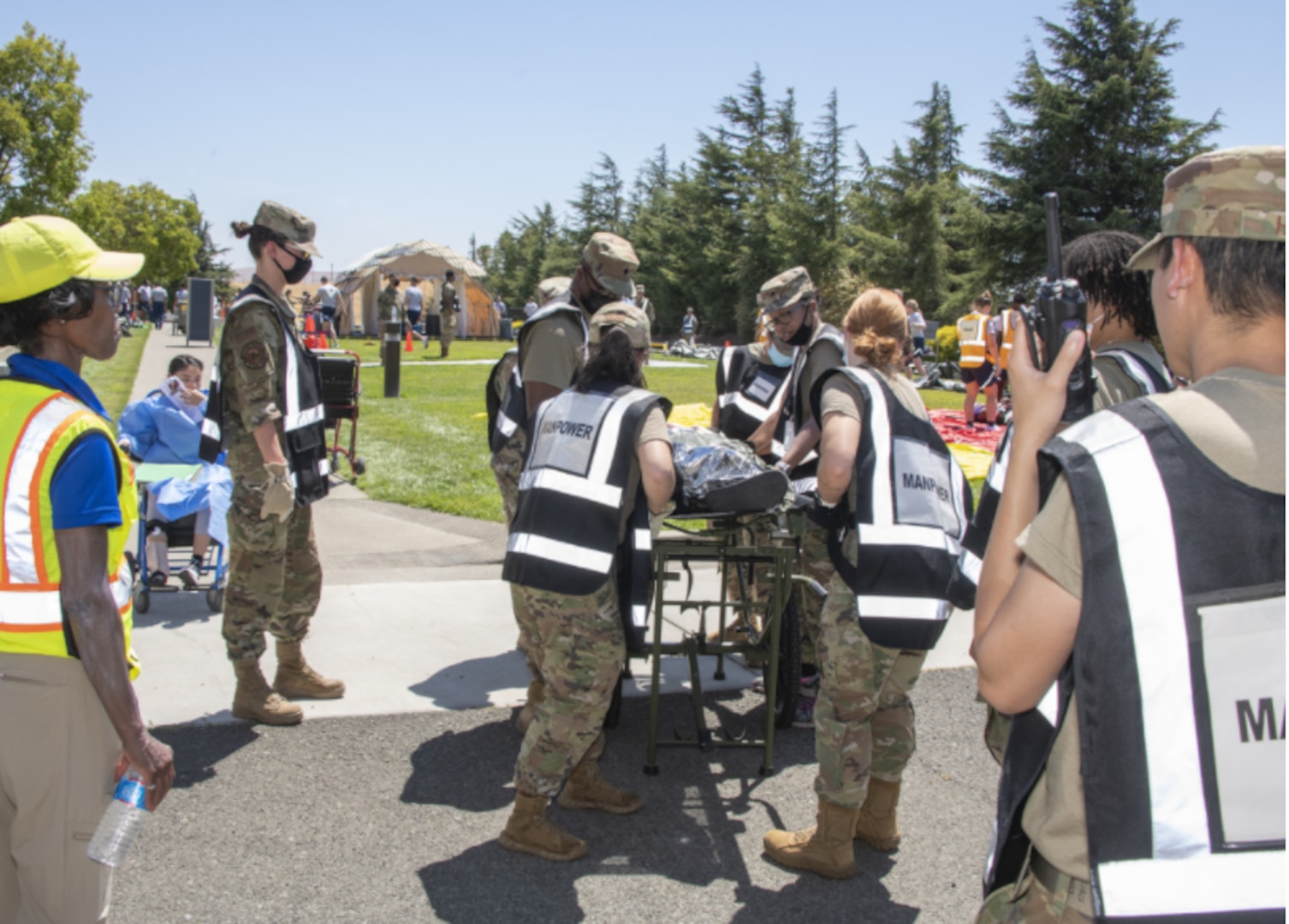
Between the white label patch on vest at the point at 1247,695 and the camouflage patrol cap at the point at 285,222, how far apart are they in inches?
171

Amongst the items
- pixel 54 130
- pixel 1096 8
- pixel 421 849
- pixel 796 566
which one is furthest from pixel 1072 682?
pixel 54 130

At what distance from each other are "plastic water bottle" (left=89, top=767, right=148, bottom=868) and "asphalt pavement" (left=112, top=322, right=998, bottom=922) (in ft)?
4.18

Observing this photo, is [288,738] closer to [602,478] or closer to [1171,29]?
[602,478]

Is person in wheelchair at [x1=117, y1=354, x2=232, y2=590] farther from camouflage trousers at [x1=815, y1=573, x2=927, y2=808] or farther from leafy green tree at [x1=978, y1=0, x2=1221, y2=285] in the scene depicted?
leafy green tree at [x1=978, y1=0, x2=1221, y2=285]

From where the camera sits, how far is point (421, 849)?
3846 millimetres

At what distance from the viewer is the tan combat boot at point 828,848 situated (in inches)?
147

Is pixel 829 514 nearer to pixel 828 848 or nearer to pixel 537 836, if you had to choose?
pixel 828 848

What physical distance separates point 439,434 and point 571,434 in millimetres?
10416

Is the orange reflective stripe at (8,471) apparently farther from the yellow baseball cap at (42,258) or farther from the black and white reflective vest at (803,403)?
the black and white reflective vest at (803,403)

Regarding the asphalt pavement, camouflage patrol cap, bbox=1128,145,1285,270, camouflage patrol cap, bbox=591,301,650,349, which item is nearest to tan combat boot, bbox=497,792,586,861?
the asphalt pavement

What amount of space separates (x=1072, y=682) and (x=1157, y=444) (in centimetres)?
41

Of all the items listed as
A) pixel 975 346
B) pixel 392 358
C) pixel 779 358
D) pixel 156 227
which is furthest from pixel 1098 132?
pixel 156 227

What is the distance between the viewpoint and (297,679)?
5.11 m

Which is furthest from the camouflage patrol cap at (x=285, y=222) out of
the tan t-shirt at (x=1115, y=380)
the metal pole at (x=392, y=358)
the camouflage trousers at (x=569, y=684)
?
the metal pole at (x=392, y=358)
